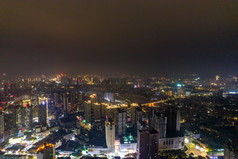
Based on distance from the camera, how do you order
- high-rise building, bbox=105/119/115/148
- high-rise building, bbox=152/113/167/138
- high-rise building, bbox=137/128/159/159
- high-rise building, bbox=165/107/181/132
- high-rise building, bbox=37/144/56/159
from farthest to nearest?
high-rise building, bbox=165/107/181/132 → high-rise building, bbox=152/113/167/138 → high-rise building, bbox=105/119/115/148 → high-rise building, bbox=137/128/159/159 → high-rise building, bbox=37/144/56/159

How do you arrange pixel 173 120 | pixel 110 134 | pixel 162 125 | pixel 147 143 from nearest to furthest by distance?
pixel 147 143 < pixel 110 134 < pixel 162 125 < pixel 173 120

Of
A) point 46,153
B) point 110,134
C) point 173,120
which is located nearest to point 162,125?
point 173,120

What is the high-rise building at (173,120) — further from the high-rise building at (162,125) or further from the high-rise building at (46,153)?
the high-rise building at (46,153)

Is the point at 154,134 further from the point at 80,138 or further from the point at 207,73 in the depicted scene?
the point at 207,73

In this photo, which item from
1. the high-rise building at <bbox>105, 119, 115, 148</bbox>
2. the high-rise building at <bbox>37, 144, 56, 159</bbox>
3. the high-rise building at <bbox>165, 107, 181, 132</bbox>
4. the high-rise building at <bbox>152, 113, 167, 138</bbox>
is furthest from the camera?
the high-rise building at <bbox>165, 107, 181, 132</bbox>

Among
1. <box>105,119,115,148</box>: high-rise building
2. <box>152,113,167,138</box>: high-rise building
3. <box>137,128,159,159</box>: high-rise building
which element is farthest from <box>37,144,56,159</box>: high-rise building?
<box>152,113,167,138</box>: high-rise building

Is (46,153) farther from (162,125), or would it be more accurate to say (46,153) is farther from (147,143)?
(162,125)

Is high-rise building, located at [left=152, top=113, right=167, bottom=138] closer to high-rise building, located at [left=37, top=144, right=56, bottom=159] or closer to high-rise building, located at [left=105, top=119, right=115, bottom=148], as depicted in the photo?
high-rise building, located at [left=105, top=119, right=115, bottom=148]

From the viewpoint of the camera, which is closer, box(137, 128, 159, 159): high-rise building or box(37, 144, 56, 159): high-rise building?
box(37, 144, 56, 159): high-rise building
